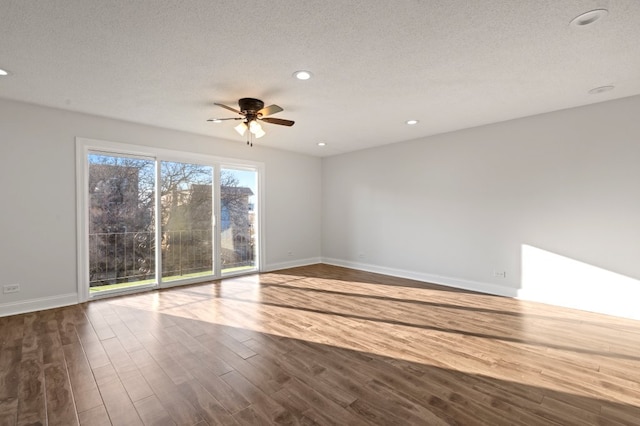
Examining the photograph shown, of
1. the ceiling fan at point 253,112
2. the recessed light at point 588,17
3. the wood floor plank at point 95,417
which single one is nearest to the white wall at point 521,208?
the recessed light at point 588,17

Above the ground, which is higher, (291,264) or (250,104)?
(250,104)

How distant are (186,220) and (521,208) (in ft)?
17.6

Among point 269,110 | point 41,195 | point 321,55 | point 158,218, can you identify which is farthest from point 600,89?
point 41,195

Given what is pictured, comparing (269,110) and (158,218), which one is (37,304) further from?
(269,110)

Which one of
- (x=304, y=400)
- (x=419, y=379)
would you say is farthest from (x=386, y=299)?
(x=304, y=400)

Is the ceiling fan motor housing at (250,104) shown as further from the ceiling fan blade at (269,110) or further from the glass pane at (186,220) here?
the glass pane at (186,220)

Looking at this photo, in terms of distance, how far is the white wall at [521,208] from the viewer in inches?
144

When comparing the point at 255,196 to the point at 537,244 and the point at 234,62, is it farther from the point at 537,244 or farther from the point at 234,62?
the point at 537,244

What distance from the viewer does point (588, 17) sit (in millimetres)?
2121

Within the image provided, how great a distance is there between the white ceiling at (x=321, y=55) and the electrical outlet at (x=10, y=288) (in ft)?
7.47

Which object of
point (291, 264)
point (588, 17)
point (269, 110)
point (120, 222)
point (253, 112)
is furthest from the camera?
point (291, 264)

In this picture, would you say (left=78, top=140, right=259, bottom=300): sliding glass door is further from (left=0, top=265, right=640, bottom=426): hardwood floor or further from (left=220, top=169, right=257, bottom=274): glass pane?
(left=0, top=265, right=640, bottom=426): hardwood floor

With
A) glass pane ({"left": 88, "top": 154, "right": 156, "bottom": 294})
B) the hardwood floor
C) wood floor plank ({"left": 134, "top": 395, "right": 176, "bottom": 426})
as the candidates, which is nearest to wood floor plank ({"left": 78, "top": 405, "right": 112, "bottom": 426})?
the hardwood floor

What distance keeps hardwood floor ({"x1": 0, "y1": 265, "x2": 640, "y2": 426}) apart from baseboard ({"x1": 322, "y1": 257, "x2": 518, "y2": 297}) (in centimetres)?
40
